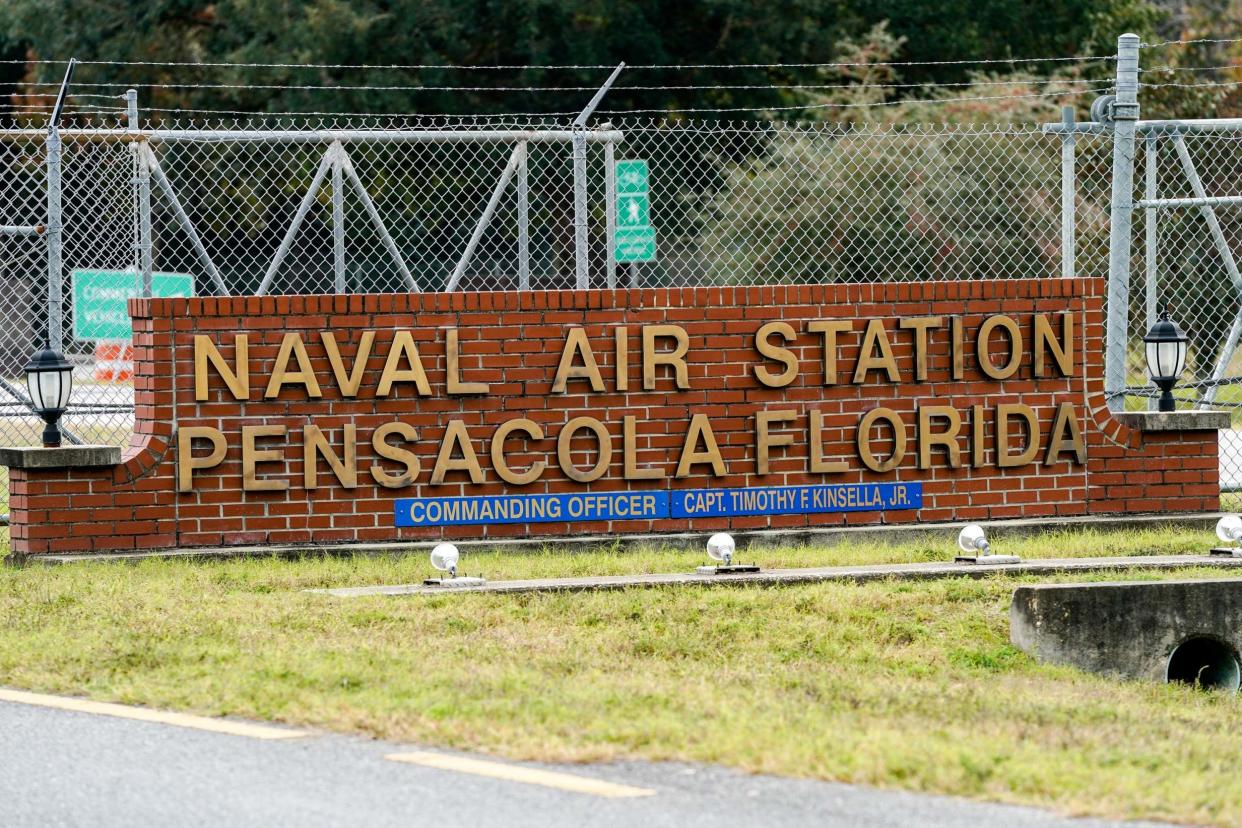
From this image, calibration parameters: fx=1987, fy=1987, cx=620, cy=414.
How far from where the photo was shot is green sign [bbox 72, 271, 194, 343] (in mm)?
12352

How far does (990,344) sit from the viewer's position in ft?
37.1

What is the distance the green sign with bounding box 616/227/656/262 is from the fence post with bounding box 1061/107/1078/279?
8.17 feet

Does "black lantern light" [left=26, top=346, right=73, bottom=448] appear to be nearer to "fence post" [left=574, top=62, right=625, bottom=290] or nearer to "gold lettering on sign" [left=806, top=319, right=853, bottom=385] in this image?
"fence post" [left=574, top=62, right=625, bottom=290]

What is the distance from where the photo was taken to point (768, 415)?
36.1ft

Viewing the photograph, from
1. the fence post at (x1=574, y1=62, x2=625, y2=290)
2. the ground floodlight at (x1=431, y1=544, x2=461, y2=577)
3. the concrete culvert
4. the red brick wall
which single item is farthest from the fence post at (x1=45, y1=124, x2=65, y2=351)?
the concrete culvert

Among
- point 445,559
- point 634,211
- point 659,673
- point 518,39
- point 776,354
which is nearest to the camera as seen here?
point 659,673

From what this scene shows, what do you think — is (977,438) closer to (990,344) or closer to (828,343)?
(990,344)

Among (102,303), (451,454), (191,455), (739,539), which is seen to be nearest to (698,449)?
(739,539)

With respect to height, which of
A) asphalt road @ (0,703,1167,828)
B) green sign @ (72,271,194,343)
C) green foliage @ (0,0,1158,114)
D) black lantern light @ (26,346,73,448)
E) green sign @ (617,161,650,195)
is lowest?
asphalt road @ (0,703,1167,828)

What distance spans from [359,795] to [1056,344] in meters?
6.77

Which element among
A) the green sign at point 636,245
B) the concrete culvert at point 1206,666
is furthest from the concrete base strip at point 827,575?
the green sign at point 636,245

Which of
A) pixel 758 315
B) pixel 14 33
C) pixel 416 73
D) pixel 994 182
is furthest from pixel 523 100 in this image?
pixel 758 315

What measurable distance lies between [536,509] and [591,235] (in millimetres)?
8224

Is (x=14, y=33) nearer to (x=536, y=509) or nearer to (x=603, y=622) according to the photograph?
(x=536, y=509)
